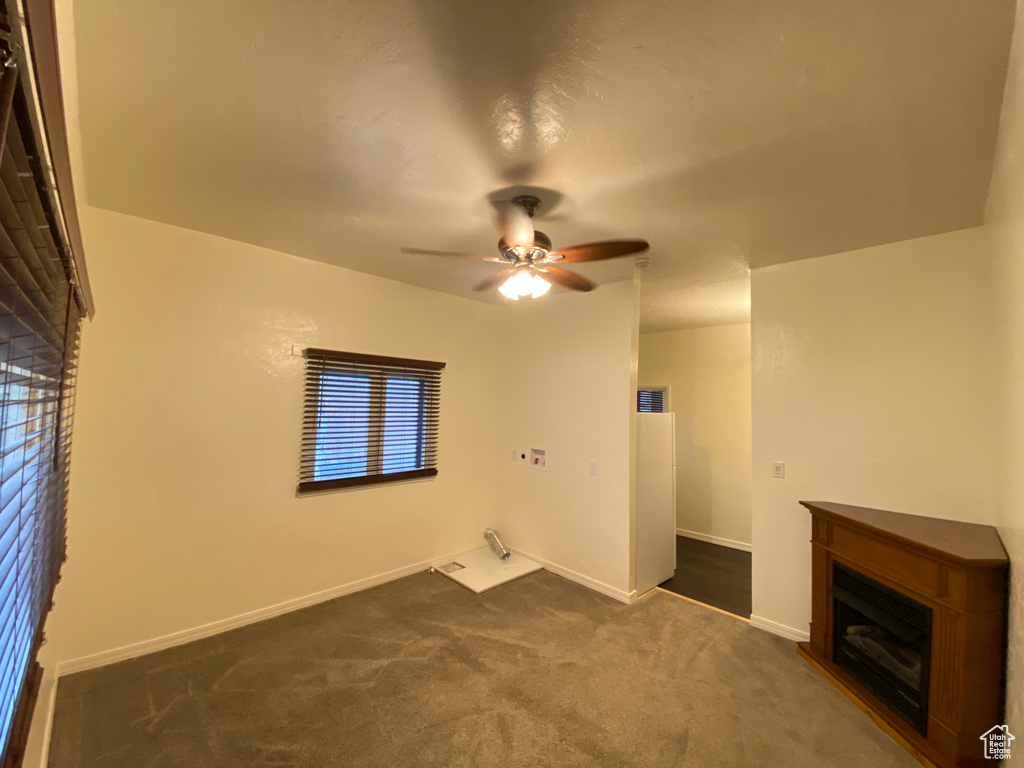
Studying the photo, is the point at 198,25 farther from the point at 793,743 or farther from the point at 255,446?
the point at 793,743

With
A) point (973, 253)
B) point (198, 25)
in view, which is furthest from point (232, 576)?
point (973, 253)

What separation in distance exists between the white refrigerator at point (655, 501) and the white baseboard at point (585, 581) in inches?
6.7

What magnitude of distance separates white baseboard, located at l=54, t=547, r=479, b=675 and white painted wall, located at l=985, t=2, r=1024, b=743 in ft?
11.5

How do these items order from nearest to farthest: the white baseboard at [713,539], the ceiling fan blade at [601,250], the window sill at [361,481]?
the ceiling fan blade at [601,250], the window sill at [361,481], the white baseboard at [713,539]

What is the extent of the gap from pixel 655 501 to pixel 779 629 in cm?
119

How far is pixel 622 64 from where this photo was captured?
1.26 meters

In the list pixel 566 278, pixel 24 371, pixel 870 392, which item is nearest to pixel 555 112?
pixel 566 278

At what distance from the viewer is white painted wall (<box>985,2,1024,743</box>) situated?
1228 millimetres

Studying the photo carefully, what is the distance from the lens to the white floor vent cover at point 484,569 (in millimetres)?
3422

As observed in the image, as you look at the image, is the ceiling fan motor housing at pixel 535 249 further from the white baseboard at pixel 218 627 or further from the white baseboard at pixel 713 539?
the white baseboard at pixel 713 539

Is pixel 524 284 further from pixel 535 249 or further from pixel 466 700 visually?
pixel 466 700

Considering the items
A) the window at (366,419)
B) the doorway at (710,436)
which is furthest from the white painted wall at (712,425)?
the window at (366,419)

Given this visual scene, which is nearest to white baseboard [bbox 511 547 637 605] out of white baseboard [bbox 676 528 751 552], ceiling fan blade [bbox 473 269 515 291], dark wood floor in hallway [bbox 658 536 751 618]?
dark wood floor in hallway [bbox 658 536 751 618]

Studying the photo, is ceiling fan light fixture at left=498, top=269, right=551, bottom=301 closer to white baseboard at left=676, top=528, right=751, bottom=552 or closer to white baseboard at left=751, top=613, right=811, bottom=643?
white baseboard at left=751, top=613, right=811, bottom=643
